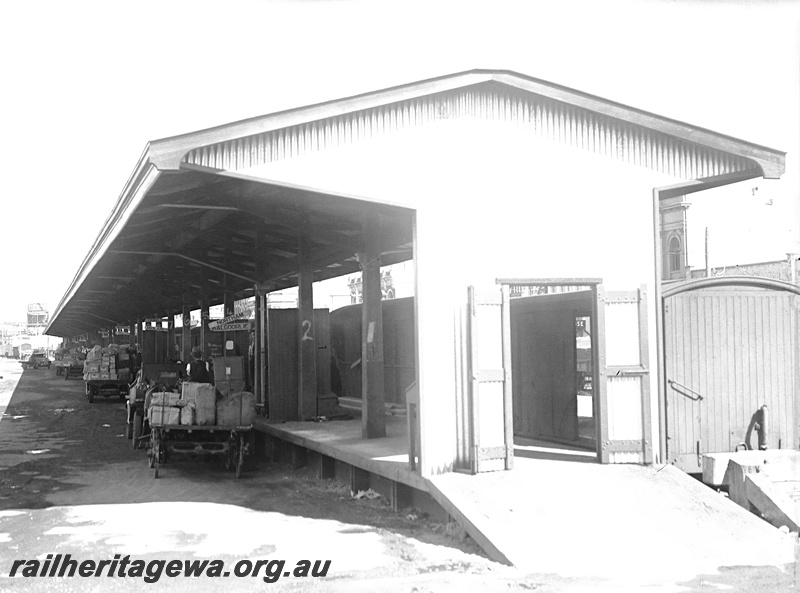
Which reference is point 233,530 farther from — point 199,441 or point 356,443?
point 199,441

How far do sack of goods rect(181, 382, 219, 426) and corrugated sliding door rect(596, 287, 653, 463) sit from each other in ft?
22.0

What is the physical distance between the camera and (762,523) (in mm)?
8719

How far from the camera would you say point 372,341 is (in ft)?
44.9

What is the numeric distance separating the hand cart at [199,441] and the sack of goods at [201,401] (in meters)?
0.13

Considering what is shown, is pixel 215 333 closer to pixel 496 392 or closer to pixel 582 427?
pixel 582 427

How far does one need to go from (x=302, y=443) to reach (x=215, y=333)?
14.8m

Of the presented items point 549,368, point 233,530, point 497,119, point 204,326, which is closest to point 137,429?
point 204,326

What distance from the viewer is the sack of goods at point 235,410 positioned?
13.9 m

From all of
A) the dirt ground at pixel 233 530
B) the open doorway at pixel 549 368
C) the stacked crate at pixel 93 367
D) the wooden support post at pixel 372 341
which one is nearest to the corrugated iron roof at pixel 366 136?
the wooden support post at pixel 372 341

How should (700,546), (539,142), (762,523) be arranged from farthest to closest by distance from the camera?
(539,142) → (762,523) → (700,546)

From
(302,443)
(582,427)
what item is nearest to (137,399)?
(302,443)

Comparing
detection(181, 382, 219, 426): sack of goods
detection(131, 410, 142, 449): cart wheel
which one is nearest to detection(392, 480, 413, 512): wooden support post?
detection(181, 382, 219, 426): sack of goods

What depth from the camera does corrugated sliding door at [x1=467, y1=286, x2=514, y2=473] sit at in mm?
10008

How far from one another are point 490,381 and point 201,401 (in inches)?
229
